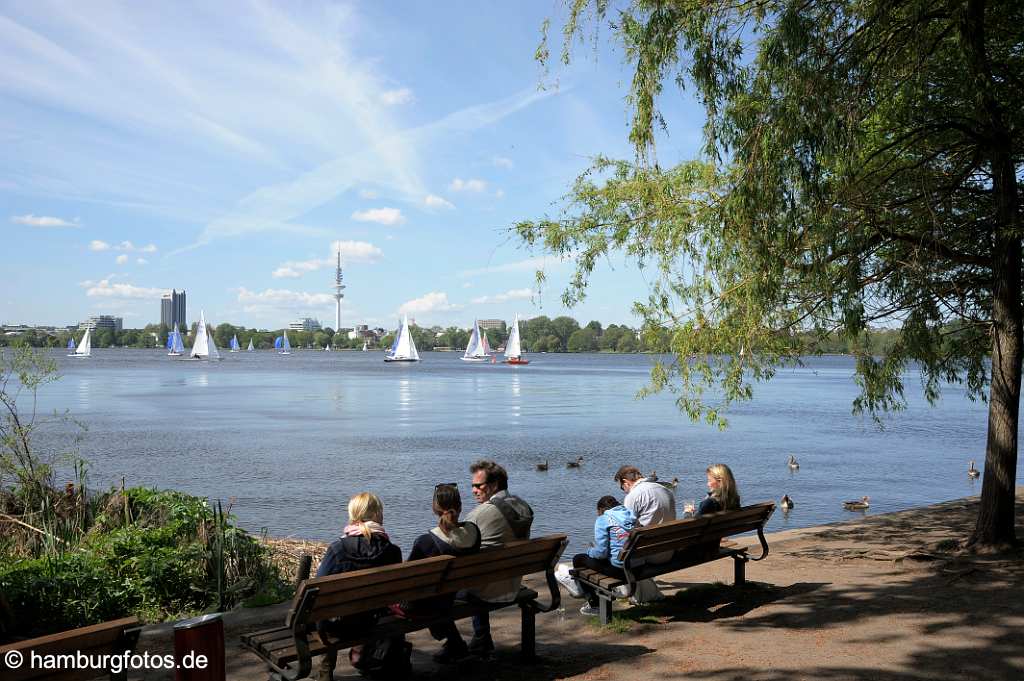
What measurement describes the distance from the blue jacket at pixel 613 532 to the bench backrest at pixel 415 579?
942 millimetres

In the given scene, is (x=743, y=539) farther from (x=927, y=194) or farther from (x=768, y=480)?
(x=768, y=480)

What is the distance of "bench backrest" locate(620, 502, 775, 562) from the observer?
266 inches

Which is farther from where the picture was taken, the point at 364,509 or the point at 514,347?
the point at 514,347

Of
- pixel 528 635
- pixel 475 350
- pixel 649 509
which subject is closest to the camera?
pixel 528 635

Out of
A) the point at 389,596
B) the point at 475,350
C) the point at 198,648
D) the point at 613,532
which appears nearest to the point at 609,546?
the point at 613,532

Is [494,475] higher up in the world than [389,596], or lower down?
higher up

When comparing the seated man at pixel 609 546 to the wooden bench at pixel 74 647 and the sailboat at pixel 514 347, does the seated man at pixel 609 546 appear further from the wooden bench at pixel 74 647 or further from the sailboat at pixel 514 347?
the sailboat at pixel 514 347

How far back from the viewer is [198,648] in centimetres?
412

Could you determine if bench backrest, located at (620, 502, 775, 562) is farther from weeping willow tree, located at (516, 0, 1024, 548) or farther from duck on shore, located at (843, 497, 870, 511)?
duck on shore, located at (843, 497, 870, 511)

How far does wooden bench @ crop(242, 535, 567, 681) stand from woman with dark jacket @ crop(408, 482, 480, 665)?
3.0 inches

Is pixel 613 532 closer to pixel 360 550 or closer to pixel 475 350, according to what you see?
pixel 360 550

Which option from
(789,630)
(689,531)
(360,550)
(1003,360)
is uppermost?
(1003,360)

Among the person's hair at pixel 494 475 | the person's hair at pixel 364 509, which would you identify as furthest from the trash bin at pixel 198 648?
the person's hair at pixel 494 475

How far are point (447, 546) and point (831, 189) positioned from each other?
19.5 ft
